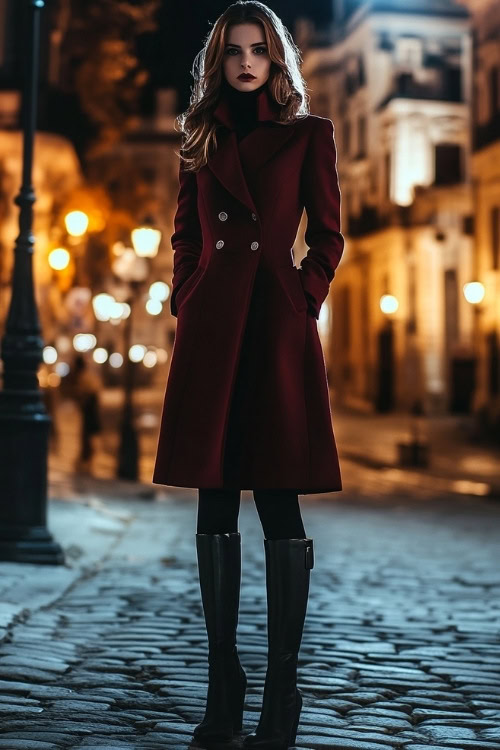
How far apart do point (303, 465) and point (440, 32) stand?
4815 cm

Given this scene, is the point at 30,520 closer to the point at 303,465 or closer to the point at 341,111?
the point at 303,465

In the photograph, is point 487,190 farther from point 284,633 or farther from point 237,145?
point 284,633

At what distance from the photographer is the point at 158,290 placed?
50.0 m

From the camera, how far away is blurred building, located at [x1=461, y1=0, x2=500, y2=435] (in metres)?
31.8

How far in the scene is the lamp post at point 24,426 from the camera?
8477 millimetres

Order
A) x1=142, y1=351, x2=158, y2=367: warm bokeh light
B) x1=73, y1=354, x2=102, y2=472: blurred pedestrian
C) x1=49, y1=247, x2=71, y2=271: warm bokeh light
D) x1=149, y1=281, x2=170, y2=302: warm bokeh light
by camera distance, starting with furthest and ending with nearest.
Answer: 1. x1=142, y1=351, x2=158, y2=367: warm bokeh light
2. x1=149, y1=281, x2=170, y2=302: warm bokeh light
3. x1=49, y1=247, x2=71, y2=271: warm bokeh light
4. x1=73, y1=354, x2=102, y2=472: blurred pedestrian

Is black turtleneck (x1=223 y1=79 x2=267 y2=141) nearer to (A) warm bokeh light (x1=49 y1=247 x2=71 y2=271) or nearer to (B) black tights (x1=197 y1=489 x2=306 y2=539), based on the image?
(B) black tights (x1=197 y1=489 x2=306 y2=539)

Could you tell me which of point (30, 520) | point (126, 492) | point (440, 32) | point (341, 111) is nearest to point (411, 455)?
point (126, 492)

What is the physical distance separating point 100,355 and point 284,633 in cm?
6507

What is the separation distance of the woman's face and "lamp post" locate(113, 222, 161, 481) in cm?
1435

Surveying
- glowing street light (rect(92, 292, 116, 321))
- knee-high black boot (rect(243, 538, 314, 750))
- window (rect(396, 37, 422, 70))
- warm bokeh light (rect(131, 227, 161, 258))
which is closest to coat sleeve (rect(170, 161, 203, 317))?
knee-high black boot (rect(243, 538, 314, 750))

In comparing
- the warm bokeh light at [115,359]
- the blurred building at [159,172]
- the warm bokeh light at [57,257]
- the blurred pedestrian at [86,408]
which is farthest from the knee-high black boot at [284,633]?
the blurred building at [159,172]

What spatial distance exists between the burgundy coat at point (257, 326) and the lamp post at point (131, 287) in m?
14.3

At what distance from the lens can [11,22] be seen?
22.5 m
